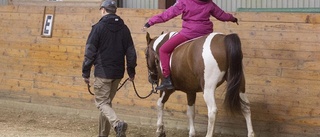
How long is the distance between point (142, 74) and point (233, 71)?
2.73 m

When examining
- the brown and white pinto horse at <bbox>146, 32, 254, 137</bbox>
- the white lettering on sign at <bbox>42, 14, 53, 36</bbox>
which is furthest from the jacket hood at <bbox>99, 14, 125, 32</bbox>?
the white lettering on sign at <bbox>42, 14, 53, 36</bbox>

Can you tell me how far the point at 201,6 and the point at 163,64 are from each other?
0.88m

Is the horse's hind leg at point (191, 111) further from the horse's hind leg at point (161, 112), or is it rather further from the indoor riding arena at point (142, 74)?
the indoor riding arena at point (142, 74)

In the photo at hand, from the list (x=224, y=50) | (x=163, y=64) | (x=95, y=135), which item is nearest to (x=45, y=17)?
(x=95, y=135)

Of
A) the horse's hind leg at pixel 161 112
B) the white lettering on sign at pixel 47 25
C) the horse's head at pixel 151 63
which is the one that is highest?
the white lettering on sign at pixel 47 25

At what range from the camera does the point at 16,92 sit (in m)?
12.0

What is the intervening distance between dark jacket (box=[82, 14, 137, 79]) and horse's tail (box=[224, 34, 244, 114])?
1.24 m

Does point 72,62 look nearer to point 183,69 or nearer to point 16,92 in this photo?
point 16,92

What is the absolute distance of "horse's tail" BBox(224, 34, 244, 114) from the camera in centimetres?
769

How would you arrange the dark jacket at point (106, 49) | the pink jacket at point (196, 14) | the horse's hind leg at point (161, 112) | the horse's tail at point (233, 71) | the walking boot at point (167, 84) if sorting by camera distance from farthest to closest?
the horse's hind leg at point (161, 112), the walking boot at point (167, 84), the pink jacket at point (196, 14), the dark jacket at point (106, 49), the horse's tail at point (233, 71)

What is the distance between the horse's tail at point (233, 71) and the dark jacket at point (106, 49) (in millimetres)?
1237

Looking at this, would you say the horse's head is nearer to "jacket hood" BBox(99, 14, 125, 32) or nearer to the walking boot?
the walking boot

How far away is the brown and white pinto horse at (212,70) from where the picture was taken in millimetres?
7754

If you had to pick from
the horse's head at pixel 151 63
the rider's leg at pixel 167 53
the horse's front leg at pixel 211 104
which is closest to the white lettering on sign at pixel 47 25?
the horse's head at pixel 151 63
